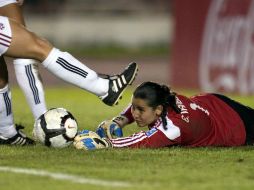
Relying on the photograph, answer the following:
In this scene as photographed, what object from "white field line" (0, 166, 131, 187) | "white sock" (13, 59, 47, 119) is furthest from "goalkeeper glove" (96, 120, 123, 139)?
"white field line" (0, 166, 131, 187)

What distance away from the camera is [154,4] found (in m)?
39.7

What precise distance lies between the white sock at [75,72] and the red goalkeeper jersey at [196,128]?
581 millimetres

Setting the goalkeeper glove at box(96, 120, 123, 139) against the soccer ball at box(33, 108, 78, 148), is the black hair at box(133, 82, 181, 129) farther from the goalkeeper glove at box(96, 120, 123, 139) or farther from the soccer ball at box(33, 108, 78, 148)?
the goalkeeper glove at box(96, 120, 123, 139)

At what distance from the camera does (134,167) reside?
24.3 ft

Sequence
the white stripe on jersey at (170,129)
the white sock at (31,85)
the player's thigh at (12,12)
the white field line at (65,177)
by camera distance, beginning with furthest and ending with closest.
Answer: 1. the player's thigh at (12,12)
2. the white sock at (31,85)
3. the white stripe on jersey at (170,129)
4. the white field line at (65,177)

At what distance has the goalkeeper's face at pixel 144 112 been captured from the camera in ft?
27.7

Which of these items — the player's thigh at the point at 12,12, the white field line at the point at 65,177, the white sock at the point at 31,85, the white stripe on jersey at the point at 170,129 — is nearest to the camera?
the white field line at the point at 65,177

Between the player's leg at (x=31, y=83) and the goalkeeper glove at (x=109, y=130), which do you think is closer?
the player's leg at (x=31, y=83)

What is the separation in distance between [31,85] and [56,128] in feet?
2.30

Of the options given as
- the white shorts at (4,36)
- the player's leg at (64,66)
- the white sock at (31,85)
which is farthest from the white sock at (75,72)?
the white sock at (31,85)

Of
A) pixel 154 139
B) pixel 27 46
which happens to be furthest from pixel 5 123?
pixel 154 139

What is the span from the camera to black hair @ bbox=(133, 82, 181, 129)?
841 cm

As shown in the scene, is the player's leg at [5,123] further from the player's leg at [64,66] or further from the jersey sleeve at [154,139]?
the jersey sleeve at [154,139]

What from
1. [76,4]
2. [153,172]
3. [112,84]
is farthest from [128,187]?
[76,4]
